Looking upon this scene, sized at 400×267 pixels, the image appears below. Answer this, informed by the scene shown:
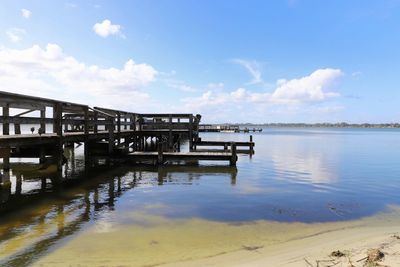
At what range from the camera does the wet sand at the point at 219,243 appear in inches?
238

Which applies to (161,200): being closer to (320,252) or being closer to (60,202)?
(60,202)

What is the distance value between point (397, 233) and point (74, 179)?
1121cm

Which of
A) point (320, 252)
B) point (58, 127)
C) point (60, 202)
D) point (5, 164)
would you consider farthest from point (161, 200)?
point (320, 252)

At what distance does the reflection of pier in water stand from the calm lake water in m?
0.02

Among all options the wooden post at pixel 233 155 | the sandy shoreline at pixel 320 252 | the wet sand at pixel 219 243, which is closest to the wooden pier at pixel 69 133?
the wooden post at pixel 233 155

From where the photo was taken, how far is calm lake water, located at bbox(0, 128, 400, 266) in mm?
7820

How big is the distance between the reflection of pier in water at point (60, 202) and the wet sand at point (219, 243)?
475mm

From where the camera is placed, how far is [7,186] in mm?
11766

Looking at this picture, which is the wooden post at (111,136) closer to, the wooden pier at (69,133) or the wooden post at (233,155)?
the wooden pier at (69,133)

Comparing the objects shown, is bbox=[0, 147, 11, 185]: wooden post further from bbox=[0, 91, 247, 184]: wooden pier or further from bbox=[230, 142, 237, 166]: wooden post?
bbox=[230, 142, 237, 166]: wooden post

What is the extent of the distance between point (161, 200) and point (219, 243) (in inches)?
168

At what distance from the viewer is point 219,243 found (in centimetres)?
712

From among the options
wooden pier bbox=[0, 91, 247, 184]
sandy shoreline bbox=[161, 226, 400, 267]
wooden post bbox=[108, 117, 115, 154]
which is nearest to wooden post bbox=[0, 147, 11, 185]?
wooden pier bbox=[0, 91, 247, 184]

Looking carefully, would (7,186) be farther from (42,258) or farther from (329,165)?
(329,165)
